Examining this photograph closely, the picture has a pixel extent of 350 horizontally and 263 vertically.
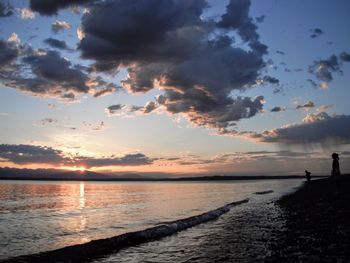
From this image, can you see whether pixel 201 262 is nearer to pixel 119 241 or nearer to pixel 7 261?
pixel 119 241

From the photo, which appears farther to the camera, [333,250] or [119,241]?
[119,241]

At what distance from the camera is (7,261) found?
46.3 ft

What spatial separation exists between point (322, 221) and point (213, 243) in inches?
286

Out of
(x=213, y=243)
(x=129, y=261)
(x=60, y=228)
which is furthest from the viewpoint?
(x=60, y=228)

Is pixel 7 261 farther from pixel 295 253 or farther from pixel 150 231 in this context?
pixel 295 253

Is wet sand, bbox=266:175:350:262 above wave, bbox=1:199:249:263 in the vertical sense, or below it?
above

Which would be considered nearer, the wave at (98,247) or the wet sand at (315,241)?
the wet sand at (315,241)

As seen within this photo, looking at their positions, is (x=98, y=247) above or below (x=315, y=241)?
below

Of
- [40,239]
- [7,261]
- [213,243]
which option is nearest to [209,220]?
[213,243]

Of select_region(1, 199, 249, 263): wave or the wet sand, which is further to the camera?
select_region(1, 199, 249, 263): wave

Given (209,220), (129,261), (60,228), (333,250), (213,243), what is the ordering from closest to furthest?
(333,250), (129,261), (213,243), (60,228), (209,220)

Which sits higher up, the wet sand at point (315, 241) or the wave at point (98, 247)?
the wet sand at point (315, 241)

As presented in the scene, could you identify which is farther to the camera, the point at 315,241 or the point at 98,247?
the point at 98,247

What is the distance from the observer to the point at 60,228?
25.2 metres
